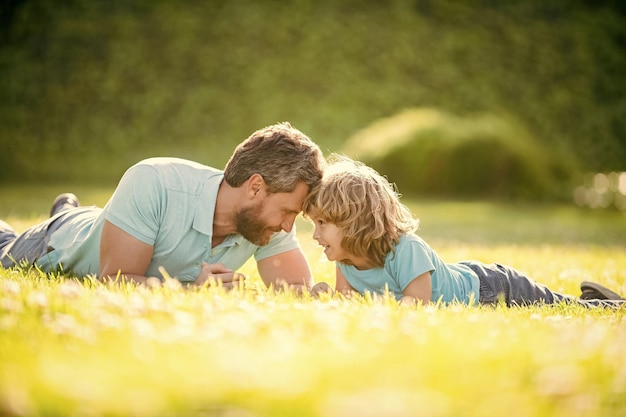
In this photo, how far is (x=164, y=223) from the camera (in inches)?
167

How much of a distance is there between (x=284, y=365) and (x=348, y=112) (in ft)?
64.6

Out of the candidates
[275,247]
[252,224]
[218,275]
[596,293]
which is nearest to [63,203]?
[275,247]

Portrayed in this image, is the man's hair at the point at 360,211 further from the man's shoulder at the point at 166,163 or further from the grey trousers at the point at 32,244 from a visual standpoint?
the grey trousers at the point at 32,244

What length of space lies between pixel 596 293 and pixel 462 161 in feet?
40.3

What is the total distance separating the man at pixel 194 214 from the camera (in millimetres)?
4062

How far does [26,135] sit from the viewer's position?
19641 millimetres

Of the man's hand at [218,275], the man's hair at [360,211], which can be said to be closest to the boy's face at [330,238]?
the man's hair at [360,211]

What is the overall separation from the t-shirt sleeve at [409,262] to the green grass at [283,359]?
78cm

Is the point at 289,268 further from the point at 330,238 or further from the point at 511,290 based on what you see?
the point at 511,290

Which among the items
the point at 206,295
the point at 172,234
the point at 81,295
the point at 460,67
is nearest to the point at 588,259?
the point at 172,234

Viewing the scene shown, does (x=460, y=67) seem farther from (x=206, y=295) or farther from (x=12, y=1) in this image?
(x=206, y=295)

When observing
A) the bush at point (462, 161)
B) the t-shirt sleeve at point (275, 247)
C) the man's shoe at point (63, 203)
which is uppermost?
the bush at point (462, 161)

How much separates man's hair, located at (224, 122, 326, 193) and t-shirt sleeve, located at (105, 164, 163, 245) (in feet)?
1.68

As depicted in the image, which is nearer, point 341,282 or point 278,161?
point 278,161
